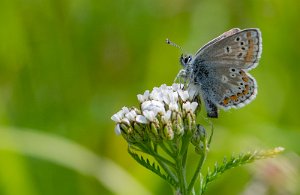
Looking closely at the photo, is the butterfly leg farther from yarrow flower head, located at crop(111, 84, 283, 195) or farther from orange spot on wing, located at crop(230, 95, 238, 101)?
yarrow flower head, located at crop(111, 84, 283, 195)

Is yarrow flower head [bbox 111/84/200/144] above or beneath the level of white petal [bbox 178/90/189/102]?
beneath

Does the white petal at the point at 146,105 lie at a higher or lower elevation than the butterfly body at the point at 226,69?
lower

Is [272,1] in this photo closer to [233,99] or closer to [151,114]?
[233,99]

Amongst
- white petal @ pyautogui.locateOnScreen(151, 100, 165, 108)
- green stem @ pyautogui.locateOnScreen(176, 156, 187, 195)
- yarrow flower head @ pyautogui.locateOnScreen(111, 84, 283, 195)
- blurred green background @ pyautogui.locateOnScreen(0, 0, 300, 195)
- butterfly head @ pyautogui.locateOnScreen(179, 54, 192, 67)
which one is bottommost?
green stem @ pyautogui.locateOnScreen(176, 156, 187, 195)

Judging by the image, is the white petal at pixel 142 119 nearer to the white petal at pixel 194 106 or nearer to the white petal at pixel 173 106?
the white petal at pixel 173 106

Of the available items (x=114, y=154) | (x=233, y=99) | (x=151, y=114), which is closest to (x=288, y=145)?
(x=114, y=154)

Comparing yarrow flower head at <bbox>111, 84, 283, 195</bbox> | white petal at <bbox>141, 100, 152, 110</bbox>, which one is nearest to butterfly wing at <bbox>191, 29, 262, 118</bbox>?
yarrow flower head at <bbox>111, 84, 283, 195</bbox>

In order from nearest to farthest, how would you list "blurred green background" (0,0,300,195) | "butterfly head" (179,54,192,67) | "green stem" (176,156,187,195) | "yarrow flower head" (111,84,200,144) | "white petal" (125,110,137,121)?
"green stem" (176,156,187,195) → "yarrow flower head" (111,84,200,144) → "white petal" (125,110,137,121) → "butterfly head" (179,54,192,67) → "blurred green background" (0,0,300,195)

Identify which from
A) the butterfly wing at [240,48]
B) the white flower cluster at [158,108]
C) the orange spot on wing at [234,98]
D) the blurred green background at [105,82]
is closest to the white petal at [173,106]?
the white flower cluster at [158,108]
